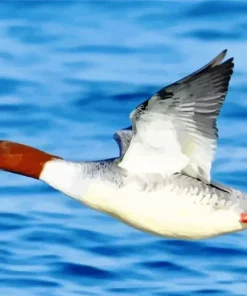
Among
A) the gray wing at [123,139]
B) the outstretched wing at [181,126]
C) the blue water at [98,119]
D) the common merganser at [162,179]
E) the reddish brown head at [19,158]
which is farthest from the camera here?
the blue water at [98,119]

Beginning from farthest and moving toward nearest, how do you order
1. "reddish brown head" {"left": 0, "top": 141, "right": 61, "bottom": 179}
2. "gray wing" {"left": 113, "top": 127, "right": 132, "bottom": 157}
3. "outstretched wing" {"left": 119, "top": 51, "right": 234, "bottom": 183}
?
"gray wing" {"left": 113, "top": 127, "right": 132, "bottom": 157} < "reddish brown head" {"left": 0, "top": 141, "right": 61, "bottom": 179} < "outstretched wing" {"left": 119, "top": 51, "right": 234, "bottom": 183}

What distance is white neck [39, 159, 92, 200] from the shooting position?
6918mm

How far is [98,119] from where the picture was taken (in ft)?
36.9

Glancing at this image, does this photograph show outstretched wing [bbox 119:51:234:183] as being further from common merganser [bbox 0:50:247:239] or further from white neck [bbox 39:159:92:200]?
white neck [bbox 39:159:92:200]

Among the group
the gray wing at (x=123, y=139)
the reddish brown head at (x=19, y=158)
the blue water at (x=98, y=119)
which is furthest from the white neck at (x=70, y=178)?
the blue water at (x=98, y=119)

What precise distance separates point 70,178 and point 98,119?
433 centimetres

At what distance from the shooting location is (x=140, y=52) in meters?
12.4

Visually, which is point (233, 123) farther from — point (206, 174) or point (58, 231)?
point (206, 174)

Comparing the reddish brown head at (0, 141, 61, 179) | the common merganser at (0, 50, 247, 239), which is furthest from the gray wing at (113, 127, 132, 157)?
the reddish brown head at (0, 141, 61, 179)

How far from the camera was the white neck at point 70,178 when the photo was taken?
272 inches

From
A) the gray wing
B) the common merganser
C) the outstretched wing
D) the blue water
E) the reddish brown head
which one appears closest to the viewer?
the outstretched wing

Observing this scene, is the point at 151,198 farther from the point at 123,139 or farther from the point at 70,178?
the point at 123,139

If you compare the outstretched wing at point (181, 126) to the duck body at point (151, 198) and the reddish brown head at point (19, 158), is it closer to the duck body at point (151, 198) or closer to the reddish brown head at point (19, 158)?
the duck body at point (151, 198)

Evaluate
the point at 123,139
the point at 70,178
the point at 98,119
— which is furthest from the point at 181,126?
the point at 98,119
